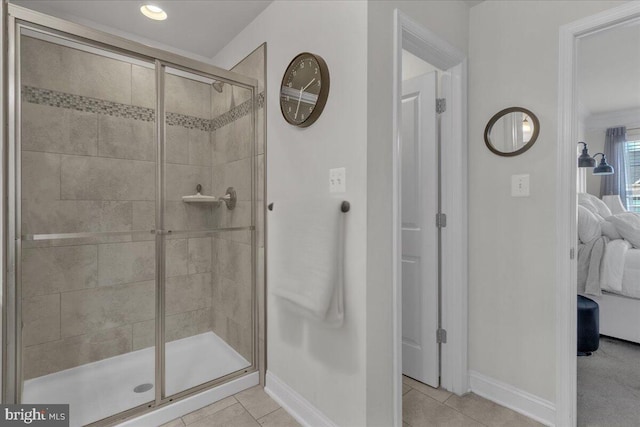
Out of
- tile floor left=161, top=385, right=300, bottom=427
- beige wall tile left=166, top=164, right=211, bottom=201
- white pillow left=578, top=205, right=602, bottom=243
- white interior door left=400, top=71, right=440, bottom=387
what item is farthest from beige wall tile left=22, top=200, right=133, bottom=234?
white pillow left=578, top=205, right=602, bottom=243

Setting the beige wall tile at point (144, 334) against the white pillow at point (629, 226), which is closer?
the beige wall tile at point (144, 334)

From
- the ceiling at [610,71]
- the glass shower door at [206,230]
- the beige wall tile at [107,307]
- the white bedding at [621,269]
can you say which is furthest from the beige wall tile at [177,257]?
the white bedding at [621,269]

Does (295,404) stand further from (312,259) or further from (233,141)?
(233,141)

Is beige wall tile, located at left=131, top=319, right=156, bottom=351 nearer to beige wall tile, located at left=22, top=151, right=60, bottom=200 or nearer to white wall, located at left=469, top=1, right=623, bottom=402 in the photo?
beige wall tile, located at left=22, top=151, right=60, bottom=200

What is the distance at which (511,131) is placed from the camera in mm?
1854

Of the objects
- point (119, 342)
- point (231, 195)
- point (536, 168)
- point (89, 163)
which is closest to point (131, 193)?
point (89, 163)

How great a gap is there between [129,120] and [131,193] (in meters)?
0.40

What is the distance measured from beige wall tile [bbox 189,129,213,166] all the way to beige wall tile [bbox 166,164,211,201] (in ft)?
0.14

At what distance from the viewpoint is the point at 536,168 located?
1.77 meters

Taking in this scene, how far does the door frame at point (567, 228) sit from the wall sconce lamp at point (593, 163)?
159cm

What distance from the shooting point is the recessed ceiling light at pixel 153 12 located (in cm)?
207

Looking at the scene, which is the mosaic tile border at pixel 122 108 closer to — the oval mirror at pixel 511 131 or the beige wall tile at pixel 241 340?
the beige wall tile at pixel 241 340

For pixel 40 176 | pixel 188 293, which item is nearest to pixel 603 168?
pixel 188 293

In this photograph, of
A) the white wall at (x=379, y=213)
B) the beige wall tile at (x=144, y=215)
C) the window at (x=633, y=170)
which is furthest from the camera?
the window at (x=633, y=170)
